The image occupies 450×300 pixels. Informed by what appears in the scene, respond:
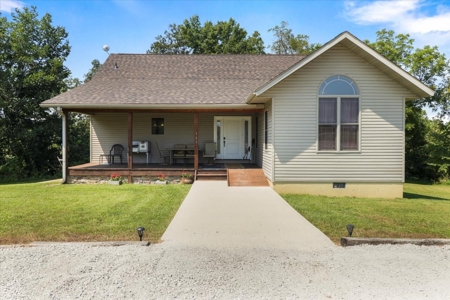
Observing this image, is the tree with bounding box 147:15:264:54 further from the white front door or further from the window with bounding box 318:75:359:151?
the window with bounding box 318:75:359:151

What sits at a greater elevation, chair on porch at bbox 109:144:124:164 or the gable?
the gable

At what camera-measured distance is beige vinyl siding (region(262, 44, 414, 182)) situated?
31.7 feet

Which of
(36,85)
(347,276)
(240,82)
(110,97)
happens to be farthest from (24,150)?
(347,276)

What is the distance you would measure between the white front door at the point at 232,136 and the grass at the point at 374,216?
5312mm

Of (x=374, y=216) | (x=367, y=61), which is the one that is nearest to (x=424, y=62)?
(x=367, y=61)

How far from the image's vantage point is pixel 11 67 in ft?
56.0

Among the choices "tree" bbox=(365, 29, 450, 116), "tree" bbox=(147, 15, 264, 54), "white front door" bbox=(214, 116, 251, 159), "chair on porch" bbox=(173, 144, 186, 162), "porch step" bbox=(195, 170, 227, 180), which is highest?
"tree" bbox=(147, 15, 264, 54)

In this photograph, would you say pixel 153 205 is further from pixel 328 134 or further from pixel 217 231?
pixel 328 134

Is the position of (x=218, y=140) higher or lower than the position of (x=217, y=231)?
higher

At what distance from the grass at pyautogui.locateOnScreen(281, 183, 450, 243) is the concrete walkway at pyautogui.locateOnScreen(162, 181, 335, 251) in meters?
0.41

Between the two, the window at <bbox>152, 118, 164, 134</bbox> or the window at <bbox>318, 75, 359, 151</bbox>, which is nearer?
the window at <bbox>318, 75, 359, 151</bbox>

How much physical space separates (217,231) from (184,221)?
91 centimetres

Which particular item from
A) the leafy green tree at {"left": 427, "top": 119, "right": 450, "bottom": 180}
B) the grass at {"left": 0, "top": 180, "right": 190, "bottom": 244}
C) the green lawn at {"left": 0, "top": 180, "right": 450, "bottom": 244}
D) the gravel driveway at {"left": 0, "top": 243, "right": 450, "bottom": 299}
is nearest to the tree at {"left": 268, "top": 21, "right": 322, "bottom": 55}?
the leafy green tree at {"left": 427, "top": 119, "right": 450, "bottom": 180}

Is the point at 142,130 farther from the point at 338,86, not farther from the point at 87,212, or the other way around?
the point at 338,86
